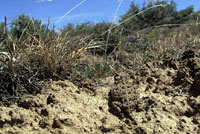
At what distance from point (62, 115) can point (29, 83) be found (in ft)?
1.65

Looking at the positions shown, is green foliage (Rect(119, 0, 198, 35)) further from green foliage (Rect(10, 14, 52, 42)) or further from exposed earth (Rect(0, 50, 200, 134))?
exposed earth (Rect(0, 50, 200, 134))

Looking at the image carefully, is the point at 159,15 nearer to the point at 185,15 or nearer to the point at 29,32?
the point at 185,15

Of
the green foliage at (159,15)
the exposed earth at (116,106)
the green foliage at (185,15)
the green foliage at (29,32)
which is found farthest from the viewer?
the green foliage at (185,15)

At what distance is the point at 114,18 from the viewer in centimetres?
318

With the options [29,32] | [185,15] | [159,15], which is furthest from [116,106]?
[185,15]

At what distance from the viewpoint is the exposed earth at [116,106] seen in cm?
215

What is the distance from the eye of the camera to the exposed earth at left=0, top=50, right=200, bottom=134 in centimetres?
215

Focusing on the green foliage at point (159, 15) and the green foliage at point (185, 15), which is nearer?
the green foliage at point (159, 15)

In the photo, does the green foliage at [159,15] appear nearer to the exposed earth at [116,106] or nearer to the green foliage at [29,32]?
the green foliage at [29,32]

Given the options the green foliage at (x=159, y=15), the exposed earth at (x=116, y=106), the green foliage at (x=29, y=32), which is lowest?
the exposed earth at (x=116, y=106)

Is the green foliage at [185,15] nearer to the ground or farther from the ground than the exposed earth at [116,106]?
farther from the ground

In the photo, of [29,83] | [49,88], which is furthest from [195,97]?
[29,83]

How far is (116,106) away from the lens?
8.07 ft

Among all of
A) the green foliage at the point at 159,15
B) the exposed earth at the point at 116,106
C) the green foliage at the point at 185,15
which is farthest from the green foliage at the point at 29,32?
the green foliage at the point at 185,15
